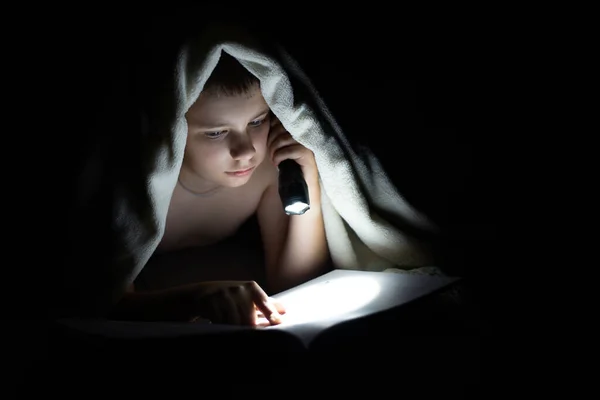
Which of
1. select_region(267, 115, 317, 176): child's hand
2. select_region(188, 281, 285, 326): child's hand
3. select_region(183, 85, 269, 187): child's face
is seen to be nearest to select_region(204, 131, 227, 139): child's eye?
select_region(183, 85, 269, 187): child's face

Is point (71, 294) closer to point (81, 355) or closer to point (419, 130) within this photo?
point (81, 355)

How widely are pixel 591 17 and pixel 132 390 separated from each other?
83 cm

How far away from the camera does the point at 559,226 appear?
0.86 meters

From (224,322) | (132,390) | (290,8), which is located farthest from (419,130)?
(132,390)

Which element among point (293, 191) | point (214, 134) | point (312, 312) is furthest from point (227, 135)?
point (312, 312)

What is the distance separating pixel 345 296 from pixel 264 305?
0.40ft

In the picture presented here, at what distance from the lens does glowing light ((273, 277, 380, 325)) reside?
0.77m

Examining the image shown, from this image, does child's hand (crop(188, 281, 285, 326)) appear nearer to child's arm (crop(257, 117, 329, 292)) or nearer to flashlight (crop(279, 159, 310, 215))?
flashlight (crop(279, 159, 310, 215))

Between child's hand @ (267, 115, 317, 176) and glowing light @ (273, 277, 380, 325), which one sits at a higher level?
child's hand @ (267, 115, 317, 176)

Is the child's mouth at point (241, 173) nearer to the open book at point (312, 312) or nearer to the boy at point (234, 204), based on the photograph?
the boy at point (234, 204)

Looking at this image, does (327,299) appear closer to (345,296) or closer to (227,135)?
(345,296)

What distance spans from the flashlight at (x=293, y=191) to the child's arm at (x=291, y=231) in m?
0.05

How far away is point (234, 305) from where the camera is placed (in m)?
0.81

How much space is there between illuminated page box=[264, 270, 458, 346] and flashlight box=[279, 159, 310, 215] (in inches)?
5.3
